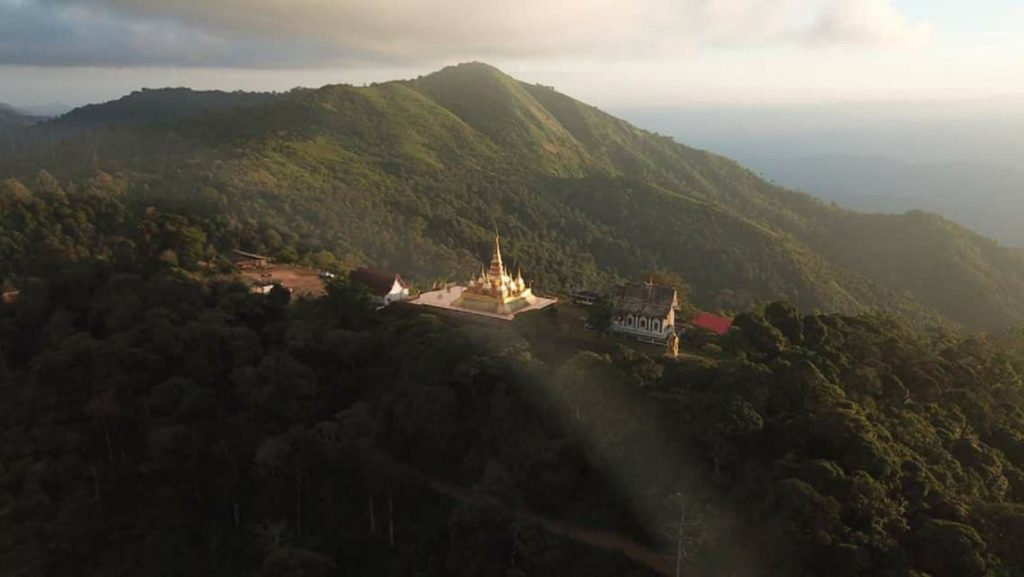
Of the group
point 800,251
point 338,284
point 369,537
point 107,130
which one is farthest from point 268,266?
point 107,130

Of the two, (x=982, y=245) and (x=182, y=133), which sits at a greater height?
(x=182, y=133)

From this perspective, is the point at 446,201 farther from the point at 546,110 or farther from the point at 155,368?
the point at 546,110

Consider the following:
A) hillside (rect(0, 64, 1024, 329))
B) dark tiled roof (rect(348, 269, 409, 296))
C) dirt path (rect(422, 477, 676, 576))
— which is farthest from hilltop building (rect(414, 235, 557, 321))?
hillside (rect(0, 64, 1024, 329))

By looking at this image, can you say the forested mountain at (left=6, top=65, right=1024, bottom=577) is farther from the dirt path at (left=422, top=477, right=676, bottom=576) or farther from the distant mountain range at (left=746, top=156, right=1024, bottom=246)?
the distant mountain range at (left=746, top=156, right=1024, bottom=246)

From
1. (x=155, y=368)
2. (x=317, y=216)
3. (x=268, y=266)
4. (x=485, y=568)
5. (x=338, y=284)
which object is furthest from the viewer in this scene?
(x=317, y=216)

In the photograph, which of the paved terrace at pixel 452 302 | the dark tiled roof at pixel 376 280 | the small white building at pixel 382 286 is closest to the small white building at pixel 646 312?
the paved terrace at pixel 452 302

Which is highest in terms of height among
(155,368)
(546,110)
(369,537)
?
(546,110)

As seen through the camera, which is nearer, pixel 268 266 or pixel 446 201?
pixel 268 266

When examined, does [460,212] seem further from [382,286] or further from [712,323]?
[712,323]
